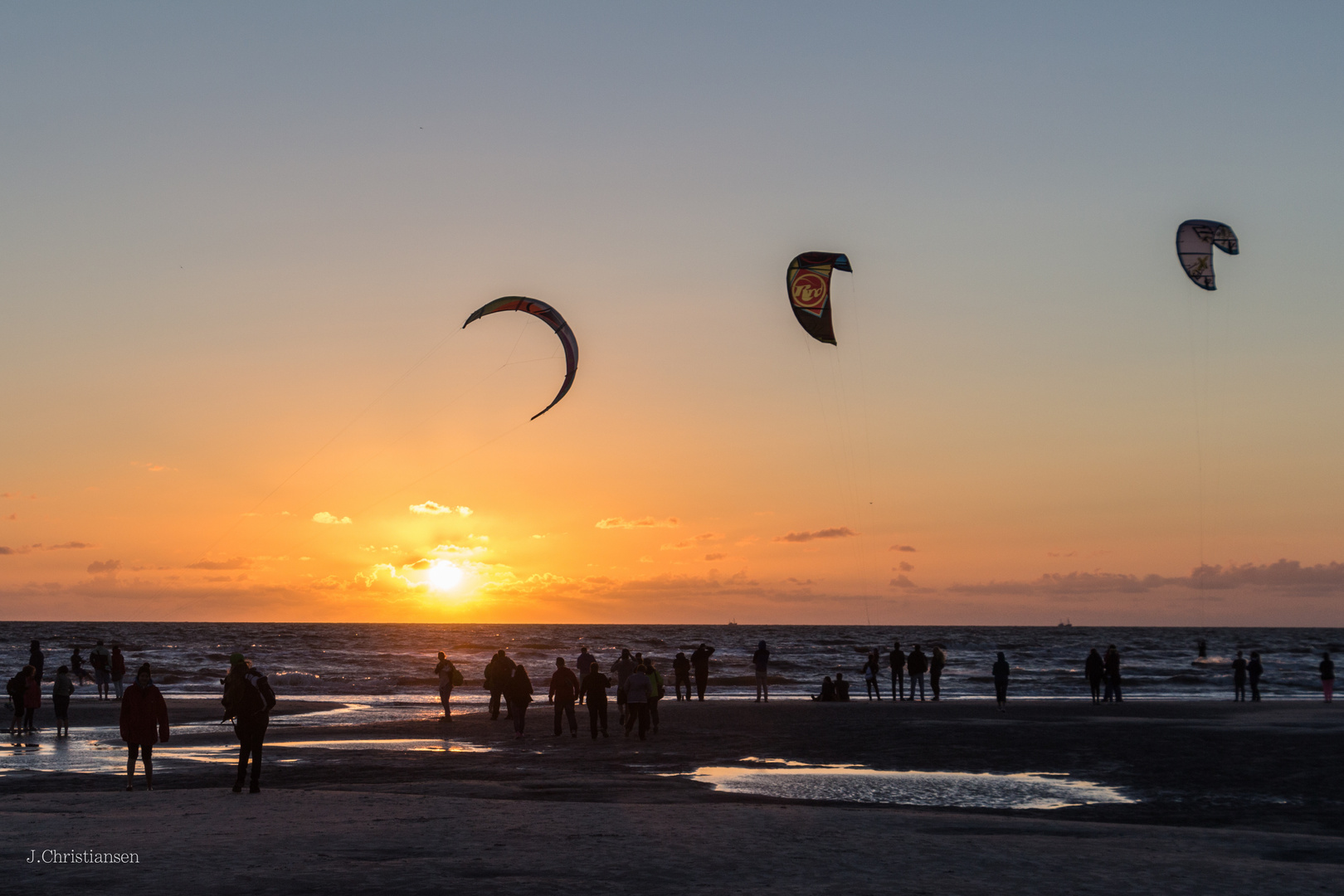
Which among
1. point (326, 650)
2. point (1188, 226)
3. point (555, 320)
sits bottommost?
point (326, 650)

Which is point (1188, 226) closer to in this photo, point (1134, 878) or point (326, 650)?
point (1134, 878)

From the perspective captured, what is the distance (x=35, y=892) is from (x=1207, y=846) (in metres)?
10.7

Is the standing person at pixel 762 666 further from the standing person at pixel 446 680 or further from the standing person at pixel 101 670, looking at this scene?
the standing person at pixel 101 670

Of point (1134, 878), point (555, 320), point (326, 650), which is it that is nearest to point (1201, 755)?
point (1134, 878)

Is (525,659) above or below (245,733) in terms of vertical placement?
below

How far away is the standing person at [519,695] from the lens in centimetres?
2377

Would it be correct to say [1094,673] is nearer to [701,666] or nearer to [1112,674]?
[1112,674]

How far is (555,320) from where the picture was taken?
28.7 m

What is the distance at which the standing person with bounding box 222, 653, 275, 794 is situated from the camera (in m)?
14.8

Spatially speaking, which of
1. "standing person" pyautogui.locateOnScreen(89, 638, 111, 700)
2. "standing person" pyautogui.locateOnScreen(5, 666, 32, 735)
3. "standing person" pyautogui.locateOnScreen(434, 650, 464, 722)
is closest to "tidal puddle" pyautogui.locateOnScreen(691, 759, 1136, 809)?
"standing person" pyautogui.locateOnScreen(434, 650, 464, 722)

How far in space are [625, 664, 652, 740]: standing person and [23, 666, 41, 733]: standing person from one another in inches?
500

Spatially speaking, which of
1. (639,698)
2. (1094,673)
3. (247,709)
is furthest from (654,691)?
(1094,673)

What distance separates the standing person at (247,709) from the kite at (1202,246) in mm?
27124

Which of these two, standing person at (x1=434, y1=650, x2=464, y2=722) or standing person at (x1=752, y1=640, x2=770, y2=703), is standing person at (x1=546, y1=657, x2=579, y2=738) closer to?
standing person at (x1=434, y1=650, x2=464, y2=722)
